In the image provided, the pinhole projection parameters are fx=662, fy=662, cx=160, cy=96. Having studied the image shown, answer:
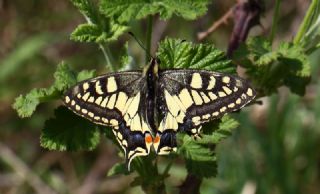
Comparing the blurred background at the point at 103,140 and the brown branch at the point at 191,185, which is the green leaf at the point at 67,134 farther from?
the blurred background at the point at 103,140

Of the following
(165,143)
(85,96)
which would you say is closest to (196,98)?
(165,143)

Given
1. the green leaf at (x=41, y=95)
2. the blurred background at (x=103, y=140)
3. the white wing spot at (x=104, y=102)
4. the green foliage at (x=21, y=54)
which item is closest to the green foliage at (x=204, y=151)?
the white wing spot at (x=104, y=102)

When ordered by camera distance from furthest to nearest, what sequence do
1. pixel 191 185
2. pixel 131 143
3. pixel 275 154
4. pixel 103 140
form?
pixel 103 140 → pixel 275 154 → pixel 191 185 → pixel 131 143

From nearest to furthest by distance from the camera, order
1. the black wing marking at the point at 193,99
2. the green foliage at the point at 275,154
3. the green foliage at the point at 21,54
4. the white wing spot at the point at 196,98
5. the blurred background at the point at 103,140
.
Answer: the black wing marking at the point at 193,99 < the white wing spot at the point at 196,98 < the green foliage at the point at 275,154 < the blurred background at the point at 103,140 < the green foliage at the point at 21,54

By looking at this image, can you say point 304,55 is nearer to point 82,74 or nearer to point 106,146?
point 82,74

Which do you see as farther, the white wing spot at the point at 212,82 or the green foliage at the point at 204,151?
the white wing spot at the point at 212,82

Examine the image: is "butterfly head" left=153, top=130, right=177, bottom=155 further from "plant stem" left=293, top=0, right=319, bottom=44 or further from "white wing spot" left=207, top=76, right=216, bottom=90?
"plant stem" left=293, top=0, right=319, bottom=44

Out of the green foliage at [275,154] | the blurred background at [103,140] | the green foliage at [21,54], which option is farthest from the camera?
the green foliage at [21,54]

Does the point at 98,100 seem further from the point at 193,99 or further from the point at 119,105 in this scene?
the point at 193,99
